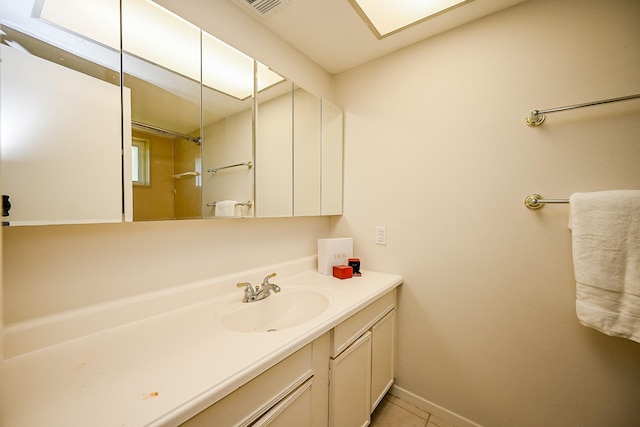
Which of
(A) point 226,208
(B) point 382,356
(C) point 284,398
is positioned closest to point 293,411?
(C) point 284,398

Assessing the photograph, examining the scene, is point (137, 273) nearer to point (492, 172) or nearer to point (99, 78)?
point (99, 78)

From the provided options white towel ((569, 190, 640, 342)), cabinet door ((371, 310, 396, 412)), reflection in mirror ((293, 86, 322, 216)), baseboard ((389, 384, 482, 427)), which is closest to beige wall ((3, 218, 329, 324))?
reflection in mirror ((293, 86, 322, 216))

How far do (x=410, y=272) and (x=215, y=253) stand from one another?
1170 mm

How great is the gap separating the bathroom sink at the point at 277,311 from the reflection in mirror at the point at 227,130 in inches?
17.9

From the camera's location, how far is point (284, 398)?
0.79m

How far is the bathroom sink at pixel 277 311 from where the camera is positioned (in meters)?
1.07

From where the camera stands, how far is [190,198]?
101 cm

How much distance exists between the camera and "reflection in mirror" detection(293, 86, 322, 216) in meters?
1.49

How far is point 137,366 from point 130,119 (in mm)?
794

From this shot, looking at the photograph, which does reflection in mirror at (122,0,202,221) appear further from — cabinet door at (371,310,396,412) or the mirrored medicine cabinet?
cabinet door at (371,310,396,412)

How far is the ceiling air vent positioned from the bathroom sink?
58.8 inches

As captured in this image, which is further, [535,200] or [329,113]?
[329,113]

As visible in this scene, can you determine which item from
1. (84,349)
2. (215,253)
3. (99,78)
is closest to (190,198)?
(215,253)

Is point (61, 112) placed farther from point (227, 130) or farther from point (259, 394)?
point (259, 394)
